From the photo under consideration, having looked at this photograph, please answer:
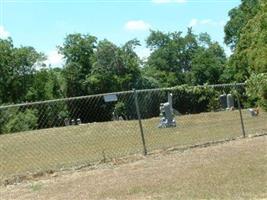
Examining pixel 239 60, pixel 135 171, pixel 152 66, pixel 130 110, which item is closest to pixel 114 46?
pixel 152 66

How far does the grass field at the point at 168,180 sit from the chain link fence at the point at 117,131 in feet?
4.50

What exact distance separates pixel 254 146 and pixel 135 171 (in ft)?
12.4

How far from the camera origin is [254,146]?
14031mm

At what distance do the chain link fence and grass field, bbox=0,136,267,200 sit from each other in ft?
4.50

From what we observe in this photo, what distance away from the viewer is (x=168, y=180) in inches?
401

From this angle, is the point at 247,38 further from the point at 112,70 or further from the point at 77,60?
the point at 77,60

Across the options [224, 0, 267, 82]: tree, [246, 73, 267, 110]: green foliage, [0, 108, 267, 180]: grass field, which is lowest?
[0, 108, 267, 180]: grass field

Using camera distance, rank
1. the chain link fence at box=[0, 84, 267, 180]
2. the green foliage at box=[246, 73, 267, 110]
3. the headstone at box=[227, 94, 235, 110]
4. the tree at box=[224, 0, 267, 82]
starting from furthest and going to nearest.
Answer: the tree at box=[224, 0, 267, 82], the headstone at box=[227, 94, 235, 110], the green foliage at box=[246, 73, 267, 110], the chain link fence at box=[0, 84, 267, 180]

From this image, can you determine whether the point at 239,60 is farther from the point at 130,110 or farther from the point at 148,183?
the point at 148,183

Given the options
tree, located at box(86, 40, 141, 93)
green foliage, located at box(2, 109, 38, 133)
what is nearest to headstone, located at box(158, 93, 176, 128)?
green foliage, located at box(2, 109, 38, 133)

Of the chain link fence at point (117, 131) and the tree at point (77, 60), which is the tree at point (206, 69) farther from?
the chain link fence at point (117, 131)

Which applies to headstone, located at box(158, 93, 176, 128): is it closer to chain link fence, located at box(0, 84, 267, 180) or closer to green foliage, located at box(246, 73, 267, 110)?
chain link fence, located at box(0, 84, 267, 180)

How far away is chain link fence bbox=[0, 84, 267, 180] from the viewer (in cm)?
1510

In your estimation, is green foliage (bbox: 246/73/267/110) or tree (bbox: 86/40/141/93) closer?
green foliage (bbox: 246/73/267/110)
